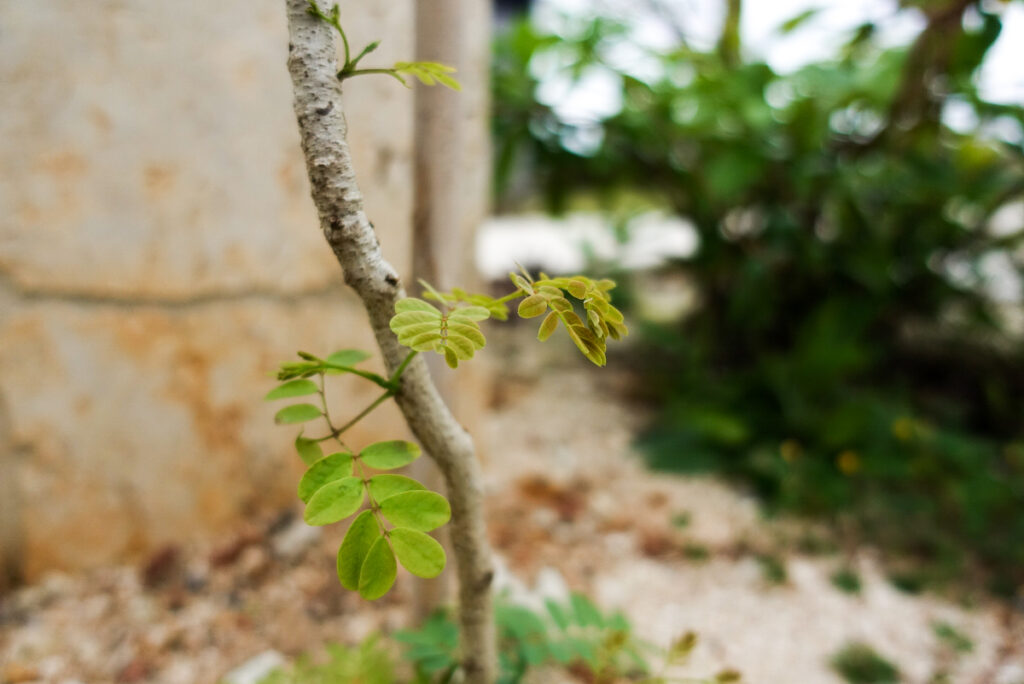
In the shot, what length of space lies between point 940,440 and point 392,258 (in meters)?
1.30

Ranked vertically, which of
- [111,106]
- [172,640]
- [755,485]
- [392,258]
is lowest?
[172,640]

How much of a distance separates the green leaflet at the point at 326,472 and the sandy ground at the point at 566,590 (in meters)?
0.42

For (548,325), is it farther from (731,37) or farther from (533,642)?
(731,37)

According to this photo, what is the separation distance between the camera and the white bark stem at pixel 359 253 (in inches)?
18.6

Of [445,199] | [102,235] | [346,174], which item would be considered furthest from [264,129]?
[346,174]

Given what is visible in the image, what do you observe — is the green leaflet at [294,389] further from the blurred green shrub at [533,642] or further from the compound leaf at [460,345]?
the blurred green shrub at [533,642]

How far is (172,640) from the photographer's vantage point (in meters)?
1.03

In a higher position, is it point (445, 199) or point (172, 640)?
point (445, 199)

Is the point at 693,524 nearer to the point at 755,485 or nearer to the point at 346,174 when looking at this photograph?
the point at 755,485

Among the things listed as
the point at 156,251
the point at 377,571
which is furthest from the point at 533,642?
the point at 156,251

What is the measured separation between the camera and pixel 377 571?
0.49 m

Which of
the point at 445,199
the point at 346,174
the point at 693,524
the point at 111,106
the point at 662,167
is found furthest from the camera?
the point at 662,167

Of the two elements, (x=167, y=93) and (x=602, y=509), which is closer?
(x=167, y=93)

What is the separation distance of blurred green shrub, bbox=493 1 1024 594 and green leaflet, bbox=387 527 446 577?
120cm
